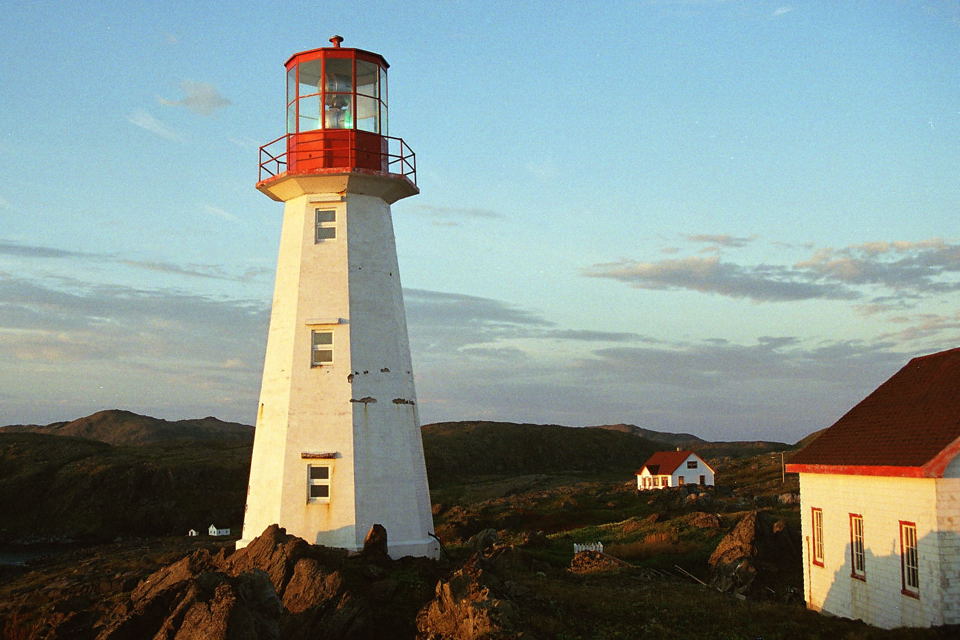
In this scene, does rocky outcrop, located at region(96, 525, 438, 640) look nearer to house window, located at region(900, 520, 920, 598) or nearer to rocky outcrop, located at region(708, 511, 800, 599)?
house window, located at region(900, 520, 920, 598)

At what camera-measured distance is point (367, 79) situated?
2302 cm

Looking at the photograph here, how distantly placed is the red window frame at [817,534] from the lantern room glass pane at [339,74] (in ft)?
49.0

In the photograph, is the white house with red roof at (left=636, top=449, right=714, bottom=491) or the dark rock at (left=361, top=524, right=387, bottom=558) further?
the white house with red roof at (left=636, top=449, right=714, bottom=491)

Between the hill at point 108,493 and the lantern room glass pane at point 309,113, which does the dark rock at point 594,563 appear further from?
the hill at point 108,493

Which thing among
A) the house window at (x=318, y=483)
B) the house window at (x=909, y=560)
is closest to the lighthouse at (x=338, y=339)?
the house window at (x=318, y=483)

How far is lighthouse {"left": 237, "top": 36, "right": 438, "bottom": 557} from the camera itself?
67.9 ft

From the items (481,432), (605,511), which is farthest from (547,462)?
(605,511)

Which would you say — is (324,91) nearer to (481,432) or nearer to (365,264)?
(365,264)

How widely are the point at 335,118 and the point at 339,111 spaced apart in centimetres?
20

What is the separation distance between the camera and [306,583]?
17625mm

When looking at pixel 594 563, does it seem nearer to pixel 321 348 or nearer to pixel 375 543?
pixel 375 543

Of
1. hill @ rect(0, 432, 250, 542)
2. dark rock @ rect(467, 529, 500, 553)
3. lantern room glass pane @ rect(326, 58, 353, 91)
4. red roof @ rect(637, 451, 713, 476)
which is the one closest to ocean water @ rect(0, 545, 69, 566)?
hill @ rect(0, 432, 250, 542)

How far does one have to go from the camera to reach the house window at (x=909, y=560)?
1535cm

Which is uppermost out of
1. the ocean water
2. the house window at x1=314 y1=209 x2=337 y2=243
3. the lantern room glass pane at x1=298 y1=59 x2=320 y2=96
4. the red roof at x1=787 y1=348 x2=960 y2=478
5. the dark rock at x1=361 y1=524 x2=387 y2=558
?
the lantern room glass pane at x1=298 y1=59 x2=320 y2=96
